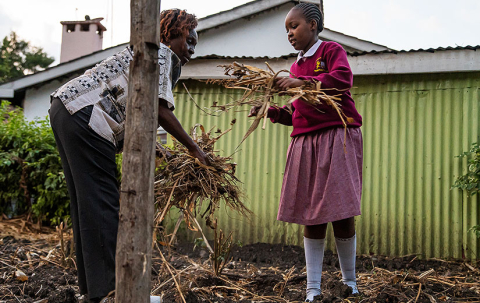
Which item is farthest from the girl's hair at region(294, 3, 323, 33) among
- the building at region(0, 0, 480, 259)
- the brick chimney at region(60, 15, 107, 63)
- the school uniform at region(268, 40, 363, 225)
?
the brick chimney at region(60, 15, 107, 63)

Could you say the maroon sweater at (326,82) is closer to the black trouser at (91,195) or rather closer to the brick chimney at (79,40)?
the black trouser at (91,195)

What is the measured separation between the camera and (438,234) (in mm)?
4926

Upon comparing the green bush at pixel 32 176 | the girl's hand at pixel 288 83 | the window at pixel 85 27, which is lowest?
the green bush at pixel 32 176

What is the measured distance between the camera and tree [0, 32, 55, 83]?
2994 centimetres

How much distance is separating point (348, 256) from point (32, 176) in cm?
506

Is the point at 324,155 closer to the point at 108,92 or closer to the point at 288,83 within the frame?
the point at 288,83

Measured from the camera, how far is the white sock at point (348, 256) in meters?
2.81

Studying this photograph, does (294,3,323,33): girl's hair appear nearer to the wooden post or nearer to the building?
the wooden post

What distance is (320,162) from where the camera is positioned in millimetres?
2803

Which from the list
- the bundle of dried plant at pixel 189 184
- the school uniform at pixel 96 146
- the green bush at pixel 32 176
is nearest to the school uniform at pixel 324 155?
the bundle of dried plant at pixel 189 184

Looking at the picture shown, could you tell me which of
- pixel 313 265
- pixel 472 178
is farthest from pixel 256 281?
pixel 472 178

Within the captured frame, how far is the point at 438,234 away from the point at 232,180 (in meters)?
3.00

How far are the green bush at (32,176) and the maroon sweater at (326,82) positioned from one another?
424 cm

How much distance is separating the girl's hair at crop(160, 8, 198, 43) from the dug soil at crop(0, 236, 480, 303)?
53.0 inches
